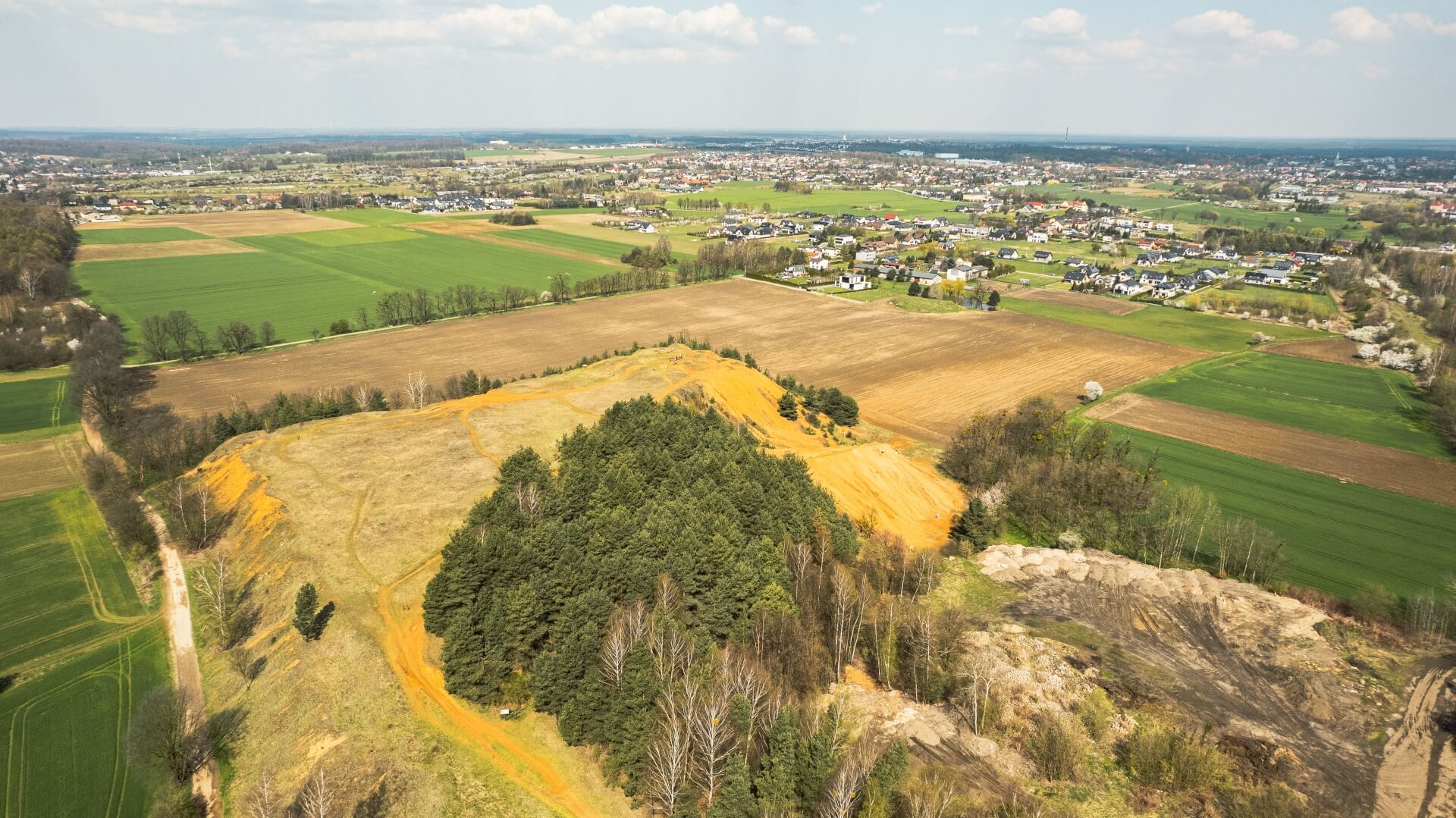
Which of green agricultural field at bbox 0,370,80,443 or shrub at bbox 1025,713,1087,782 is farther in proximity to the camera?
green agricultural field at bbox 0,370,80,443

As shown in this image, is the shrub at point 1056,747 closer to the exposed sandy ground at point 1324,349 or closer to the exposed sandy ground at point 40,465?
the exposed sandy ground at point 40,465

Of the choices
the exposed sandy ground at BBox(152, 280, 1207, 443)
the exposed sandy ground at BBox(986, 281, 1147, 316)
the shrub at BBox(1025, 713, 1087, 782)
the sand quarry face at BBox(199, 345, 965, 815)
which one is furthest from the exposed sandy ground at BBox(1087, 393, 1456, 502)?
the exposed sandy ground at BBox(986, 281, 1147, 316)

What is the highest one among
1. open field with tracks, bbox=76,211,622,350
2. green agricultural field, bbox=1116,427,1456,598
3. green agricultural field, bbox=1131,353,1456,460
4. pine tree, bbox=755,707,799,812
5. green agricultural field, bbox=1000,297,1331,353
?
open field with tracks, bbox=76,211,622,350

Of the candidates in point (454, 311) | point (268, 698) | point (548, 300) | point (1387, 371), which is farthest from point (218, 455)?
point (1387, 371)

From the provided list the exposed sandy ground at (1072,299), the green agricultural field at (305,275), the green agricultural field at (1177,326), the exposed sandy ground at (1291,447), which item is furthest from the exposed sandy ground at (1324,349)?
the green agricultural field at (305,275)

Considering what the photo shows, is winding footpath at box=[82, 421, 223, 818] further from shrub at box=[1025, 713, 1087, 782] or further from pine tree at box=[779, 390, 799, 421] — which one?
pine tree at box=[779, 390, 799, 421]

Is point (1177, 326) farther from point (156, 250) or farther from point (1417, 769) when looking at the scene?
point (156, 250)

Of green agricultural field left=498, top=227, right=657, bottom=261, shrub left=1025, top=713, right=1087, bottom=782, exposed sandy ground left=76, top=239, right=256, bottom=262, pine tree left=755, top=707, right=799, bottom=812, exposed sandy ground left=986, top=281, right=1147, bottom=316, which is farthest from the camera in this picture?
green agricultural field left=498, top=227, right=657, bottom=261

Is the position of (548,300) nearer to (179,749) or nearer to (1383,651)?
(179,749)
